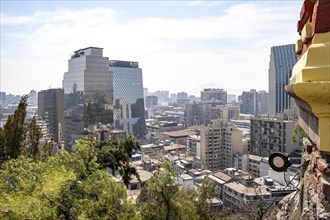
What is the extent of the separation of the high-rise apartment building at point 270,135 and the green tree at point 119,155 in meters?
25.5

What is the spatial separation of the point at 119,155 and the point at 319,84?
8904mm

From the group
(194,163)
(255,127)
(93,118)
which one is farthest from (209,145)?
(93,118)

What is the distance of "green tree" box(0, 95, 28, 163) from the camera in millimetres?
7496

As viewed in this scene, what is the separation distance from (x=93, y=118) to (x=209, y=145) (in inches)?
1139


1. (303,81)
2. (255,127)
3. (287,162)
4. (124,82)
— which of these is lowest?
(255,127)

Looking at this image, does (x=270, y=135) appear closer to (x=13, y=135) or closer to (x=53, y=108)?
(x=13, y=135)

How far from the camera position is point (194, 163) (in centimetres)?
3831

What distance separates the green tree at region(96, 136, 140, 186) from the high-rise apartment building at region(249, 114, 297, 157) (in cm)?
2551

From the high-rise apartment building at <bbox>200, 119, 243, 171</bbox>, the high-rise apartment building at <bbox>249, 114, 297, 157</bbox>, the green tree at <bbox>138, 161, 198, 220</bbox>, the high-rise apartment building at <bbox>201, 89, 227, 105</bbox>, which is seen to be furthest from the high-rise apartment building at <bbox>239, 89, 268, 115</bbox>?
the green tree at <bbox>138, 161, 198, 220</bbox>

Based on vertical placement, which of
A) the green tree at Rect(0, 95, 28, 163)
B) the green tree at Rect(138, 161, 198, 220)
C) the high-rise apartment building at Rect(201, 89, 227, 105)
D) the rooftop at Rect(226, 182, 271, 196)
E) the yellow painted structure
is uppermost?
the high-rise apartment building at Rect(201, 89, 227, 105)

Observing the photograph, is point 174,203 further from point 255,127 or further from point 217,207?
point 255,127

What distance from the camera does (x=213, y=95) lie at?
4648 inches

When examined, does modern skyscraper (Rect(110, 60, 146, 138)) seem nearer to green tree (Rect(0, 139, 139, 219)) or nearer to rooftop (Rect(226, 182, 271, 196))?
rooftop (Rect(226, 182, 271, 196))

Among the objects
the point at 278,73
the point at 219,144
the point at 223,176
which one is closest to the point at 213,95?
the point at 278,73
